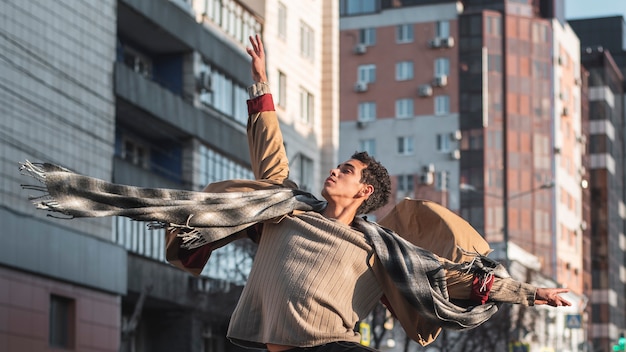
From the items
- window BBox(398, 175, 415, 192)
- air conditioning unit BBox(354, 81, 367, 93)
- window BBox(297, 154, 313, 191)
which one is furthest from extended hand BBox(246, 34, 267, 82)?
air conditioning unit BBox(354, 81, 367, 93)

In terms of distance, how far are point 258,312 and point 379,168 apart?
1157 mm

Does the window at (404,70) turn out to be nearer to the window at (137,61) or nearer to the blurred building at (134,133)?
the blurred building at (134,133)

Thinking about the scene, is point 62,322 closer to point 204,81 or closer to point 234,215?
point 204,81

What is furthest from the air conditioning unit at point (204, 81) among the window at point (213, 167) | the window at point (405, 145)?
the window at point (405, 145)

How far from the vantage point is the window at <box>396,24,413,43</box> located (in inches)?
3777

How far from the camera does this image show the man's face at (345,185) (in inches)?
363

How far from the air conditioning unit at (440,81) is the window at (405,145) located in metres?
3.89

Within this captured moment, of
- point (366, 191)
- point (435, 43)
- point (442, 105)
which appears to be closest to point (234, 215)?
point (366, 191)

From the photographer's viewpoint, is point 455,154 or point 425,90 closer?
point 455,154

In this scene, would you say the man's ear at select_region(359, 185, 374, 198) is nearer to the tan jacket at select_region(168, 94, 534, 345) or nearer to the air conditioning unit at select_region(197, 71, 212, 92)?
the tan jacket at select_region(168, 94, 534, 345)

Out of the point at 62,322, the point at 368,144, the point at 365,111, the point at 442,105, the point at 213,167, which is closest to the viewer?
the point at 62,322

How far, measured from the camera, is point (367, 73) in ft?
319

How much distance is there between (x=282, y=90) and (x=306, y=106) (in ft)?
9.32

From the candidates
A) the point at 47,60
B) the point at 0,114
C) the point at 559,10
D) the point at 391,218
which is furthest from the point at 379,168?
the point at 559,10
